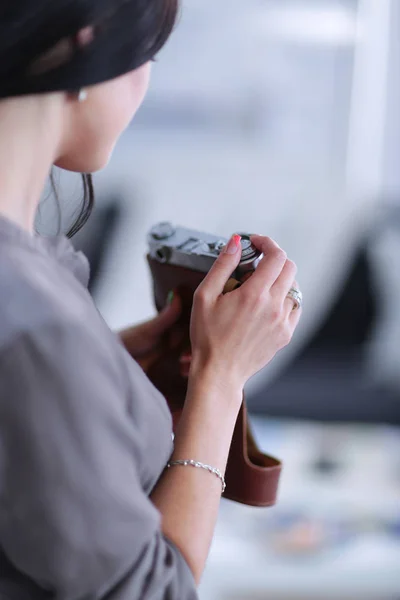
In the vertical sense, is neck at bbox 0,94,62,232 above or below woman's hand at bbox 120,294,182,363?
above

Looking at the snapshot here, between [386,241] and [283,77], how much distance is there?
534mm

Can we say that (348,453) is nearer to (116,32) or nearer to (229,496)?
(229,496)

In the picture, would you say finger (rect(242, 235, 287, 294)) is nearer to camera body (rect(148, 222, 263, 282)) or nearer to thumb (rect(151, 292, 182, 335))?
camera body (rect(148, 222, 263, 282))

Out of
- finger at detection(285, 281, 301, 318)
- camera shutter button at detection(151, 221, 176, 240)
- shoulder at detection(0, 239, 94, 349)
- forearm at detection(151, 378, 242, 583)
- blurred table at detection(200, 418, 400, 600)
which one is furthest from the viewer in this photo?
blurred table at detection(200, 418, 400, 600)

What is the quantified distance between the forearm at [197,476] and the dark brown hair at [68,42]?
0.88 feet

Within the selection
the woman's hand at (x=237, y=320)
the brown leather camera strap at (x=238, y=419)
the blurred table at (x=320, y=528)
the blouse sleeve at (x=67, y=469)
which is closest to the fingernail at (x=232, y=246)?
the woman's hand at (x=237, y=320)

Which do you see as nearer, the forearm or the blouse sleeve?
Answer: the blouse sleeve

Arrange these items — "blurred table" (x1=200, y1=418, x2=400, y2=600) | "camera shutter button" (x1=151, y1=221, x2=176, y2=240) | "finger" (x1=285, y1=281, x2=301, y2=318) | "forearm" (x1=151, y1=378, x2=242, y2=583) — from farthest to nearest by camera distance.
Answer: "blurred table" (x1=200, y1=418, x2=400, y2=600) < "camera shutter button" (x1=151, y1=221, x2=176, y2=240) < "finger" (x1=285, y1=281, x2=301, y2=318) < "forearm" (x1=151, y1=378, x2=242, y2=583)

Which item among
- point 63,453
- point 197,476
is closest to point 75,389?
point 63,453

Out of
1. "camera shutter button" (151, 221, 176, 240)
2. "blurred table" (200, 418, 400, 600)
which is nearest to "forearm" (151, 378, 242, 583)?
"camera shutter button" (151, 221, 176, 240)

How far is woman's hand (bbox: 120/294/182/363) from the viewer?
2.71 ft

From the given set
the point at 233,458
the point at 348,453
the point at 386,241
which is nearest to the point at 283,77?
the point at 386,241

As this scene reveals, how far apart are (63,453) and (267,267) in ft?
0.92

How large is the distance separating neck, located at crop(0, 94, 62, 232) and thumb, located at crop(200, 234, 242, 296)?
182 millimetres
